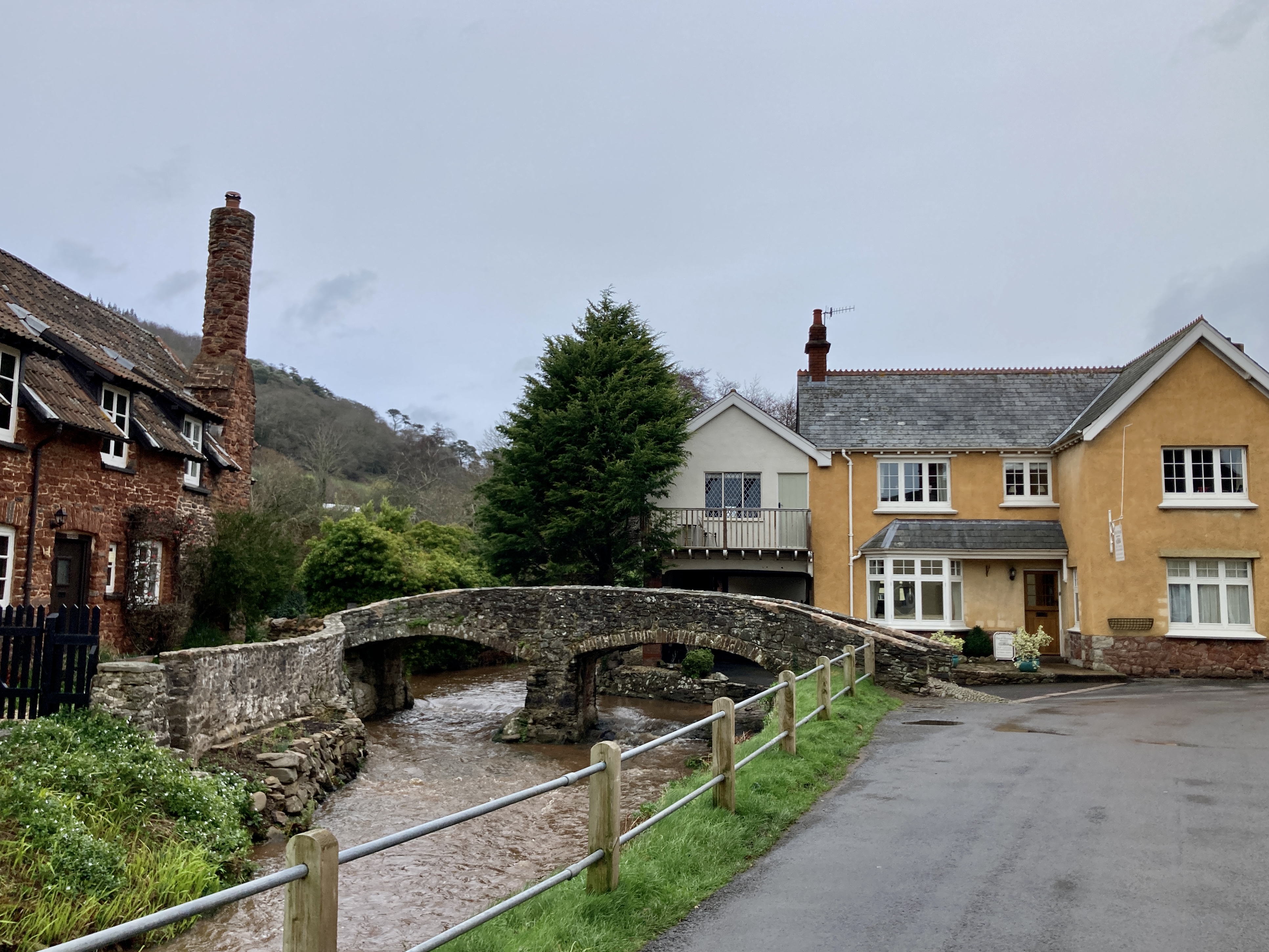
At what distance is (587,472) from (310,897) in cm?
2312

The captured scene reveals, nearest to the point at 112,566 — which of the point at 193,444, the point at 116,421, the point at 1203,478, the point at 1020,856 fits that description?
the point at 116,421

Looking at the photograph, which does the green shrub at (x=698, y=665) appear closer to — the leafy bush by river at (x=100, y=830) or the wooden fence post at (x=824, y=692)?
the wooden fence post at (x=824, y=692)

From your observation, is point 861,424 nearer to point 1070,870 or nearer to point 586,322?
point 586,322

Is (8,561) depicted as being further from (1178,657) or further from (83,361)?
(1178,657)

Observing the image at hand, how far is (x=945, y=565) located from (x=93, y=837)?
20.8 m

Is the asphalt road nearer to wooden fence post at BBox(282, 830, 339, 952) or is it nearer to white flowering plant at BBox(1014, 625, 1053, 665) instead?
wooden fence post at BBox(282, 830, 339, 952)

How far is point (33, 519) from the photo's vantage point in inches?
606

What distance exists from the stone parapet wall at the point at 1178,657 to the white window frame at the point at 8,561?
22331mm

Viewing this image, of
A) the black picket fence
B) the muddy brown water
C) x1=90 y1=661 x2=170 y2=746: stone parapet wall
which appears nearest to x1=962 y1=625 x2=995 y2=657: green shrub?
the muddy brown water

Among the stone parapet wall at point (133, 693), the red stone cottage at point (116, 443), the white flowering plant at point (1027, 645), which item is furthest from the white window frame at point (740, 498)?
the stone parapet wall at point (133, 693)

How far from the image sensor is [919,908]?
6.36 m

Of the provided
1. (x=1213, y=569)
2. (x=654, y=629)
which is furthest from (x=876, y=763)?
(x=1213, y=569)

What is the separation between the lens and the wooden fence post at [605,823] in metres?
6.27

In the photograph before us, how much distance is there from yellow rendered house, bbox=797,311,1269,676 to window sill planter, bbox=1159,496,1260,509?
0.05 meters
